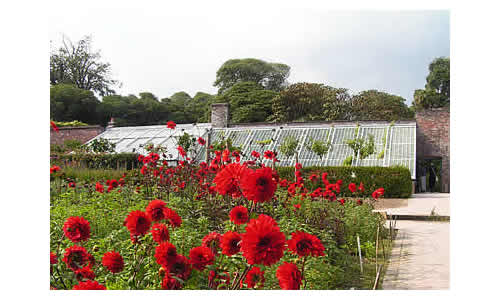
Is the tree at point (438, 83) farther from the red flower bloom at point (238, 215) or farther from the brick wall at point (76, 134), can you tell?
the red flower bloom at point (238, 215)

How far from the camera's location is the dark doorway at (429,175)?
14762mm

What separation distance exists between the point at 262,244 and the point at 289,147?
447 inches

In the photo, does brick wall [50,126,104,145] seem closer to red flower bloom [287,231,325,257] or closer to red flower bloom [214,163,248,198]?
red flower bloom [214,163,248,198]

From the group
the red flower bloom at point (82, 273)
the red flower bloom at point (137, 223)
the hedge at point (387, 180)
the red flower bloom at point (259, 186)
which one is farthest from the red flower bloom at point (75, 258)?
the hedge at point (387, 180)

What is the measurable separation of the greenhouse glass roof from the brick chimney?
1.01 feet

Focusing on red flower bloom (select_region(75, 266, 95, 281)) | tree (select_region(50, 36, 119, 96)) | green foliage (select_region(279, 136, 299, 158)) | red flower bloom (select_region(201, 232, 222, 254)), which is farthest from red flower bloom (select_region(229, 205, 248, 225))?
tree (select_region(50, 36, 119, 96))

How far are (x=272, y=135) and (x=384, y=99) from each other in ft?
36.3

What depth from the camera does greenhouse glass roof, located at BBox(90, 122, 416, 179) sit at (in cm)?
1232

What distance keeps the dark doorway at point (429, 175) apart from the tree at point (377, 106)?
23.5ft

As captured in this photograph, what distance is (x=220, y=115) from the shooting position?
51.0 ft

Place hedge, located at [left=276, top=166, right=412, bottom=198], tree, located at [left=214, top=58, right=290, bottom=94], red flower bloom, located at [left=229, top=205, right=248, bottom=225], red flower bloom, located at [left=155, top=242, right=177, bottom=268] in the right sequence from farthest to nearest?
tree, located at [left=214, top=58, right=290, bottom=94] → hedge, located at [left=276, top=166, right=412, bottom=198] → red flower bloom, located at [left=229, top=205, right=248, bottom=225] → red flower bloom, located at [left=155, top=242, right=177, bottom=268]

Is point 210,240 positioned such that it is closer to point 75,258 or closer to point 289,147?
point 75,258

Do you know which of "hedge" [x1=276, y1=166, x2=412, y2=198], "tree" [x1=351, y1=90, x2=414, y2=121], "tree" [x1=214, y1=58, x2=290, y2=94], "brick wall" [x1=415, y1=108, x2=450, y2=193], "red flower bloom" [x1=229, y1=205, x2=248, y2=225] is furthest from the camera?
"tree" [x1=214, y1=58, x2=290, y2=94]
